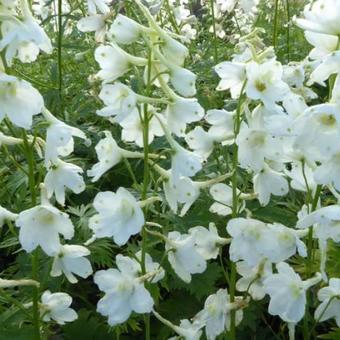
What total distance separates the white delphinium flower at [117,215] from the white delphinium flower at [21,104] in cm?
27

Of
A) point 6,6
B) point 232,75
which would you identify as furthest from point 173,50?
point 6,6

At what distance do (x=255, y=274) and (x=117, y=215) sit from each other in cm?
49

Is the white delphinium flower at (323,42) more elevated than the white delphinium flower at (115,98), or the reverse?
the white delphinium flower at (323,42)

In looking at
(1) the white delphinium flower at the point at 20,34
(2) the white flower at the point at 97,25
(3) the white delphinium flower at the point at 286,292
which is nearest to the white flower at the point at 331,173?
(3) the white delphinium flower at the point at 286,292

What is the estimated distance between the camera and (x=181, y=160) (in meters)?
1.74

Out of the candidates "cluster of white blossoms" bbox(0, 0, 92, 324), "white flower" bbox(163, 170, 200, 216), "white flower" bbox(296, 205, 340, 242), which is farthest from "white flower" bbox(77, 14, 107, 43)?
"white flower" bbox(296, 205, 340, 242)

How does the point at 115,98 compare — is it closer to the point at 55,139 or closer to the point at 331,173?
the point at 55,139

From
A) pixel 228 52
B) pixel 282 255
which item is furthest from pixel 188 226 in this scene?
pixel 228 52

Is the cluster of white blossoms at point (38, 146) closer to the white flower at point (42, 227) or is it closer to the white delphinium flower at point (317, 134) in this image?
the white flower at point (42, 227)

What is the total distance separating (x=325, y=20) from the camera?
5.58ft

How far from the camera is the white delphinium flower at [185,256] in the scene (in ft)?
6.05

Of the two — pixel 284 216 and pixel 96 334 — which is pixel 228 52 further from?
pixel 96 334

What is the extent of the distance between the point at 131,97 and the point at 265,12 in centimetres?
503

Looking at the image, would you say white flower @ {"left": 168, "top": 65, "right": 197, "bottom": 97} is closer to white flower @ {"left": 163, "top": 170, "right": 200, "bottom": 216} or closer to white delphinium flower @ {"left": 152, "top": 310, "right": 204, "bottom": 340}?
white flower @ {"left": 163, "top": 170, "right": 200, "bottom": 216}
